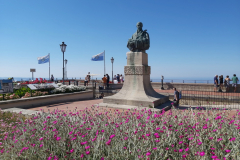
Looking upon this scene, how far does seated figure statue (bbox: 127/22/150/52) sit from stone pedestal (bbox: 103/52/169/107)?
14.1 inches

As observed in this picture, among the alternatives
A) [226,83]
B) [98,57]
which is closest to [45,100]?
[226,83]

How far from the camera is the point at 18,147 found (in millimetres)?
3168

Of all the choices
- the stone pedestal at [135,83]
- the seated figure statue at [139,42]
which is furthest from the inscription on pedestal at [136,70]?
the seated figure statue at [139,42]

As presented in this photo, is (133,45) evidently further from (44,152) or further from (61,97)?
(44,152)

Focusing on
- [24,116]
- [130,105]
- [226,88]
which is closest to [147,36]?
[130,105]

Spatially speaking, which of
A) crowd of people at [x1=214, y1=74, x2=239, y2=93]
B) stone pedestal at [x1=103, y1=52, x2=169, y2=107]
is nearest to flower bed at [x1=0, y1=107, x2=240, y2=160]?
stone pedestal at [x1=103, y1=52, x2=169, y2=107]

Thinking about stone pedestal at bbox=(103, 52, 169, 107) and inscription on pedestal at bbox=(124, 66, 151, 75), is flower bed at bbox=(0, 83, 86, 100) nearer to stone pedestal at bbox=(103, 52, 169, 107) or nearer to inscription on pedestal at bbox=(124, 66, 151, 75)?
stone pedestal at bbox=(103, 52, 169, 107)

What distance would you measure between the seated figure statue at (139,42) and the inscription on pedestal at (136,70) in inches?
43.1

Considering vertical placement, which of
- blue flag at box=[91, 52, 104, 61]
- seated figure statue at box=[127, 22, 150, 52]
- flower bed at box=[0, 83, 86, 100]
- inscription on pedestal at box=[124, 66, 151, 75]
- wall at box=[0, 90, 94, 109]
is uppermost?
blue flag at box=[91, 52, 104, 61]

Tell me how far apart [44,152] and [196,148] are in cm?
249

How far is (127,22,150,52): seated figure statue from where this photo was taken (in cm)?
980

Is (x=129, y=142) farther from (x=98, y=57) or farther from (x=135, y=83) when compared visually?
(x=98, y=57)

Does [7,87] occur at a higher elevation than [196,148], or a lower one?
higher

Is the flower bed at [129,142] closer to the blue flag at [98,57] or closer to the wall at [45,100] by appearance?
the wall at [45,100]
